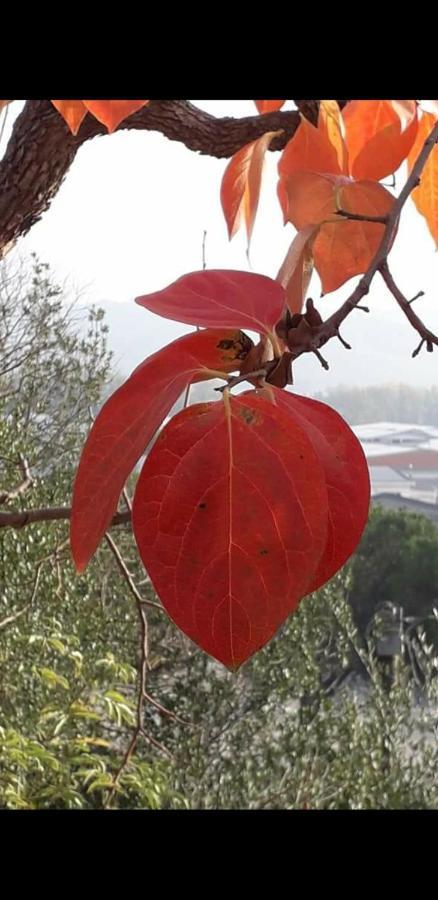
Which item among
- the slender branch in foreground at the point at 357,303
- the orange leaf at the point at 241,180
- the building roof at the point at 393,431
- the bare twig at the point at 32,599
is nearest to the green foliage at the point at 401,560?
the building roof at the point at 393,431

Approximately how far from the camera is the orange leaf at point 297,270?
0.17 m

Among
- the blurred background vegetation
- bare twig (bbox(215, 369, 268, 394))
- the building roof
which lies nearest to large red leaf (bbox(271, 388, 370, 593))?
bare twig (bbox(215, 369, 268, 394))

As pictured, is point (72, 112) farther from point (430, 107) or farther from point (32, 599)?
point (32, 599)

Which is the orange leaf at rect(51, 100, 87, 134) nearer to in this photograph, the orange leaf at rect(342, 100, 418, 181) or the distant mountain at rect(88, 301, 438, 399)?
the orange leaf at rect(342, 100, 418, 181)

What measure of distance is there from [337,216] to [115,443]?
0.09 meters

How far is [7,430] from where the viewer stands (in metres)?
1.19

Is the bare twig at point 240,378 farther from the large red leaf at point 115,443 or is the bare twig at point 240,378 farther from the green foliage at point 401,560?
the green foliage at point 401,560

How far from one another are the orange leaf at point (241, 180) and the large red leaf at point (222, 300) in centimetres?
14

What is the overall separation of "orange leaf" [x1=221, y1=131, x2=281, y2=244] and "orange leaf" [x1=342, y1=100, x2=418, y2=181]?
1.0 inches

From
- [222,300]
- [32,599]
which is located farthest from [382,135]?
[32,599]

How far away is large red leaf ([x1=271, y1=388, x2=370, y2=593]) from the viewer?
14cm

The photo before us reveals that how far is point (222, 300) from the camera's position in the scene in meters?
0.14

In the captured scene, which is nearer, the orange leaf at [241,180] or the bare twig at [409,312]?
the bare twig at [409,312]
